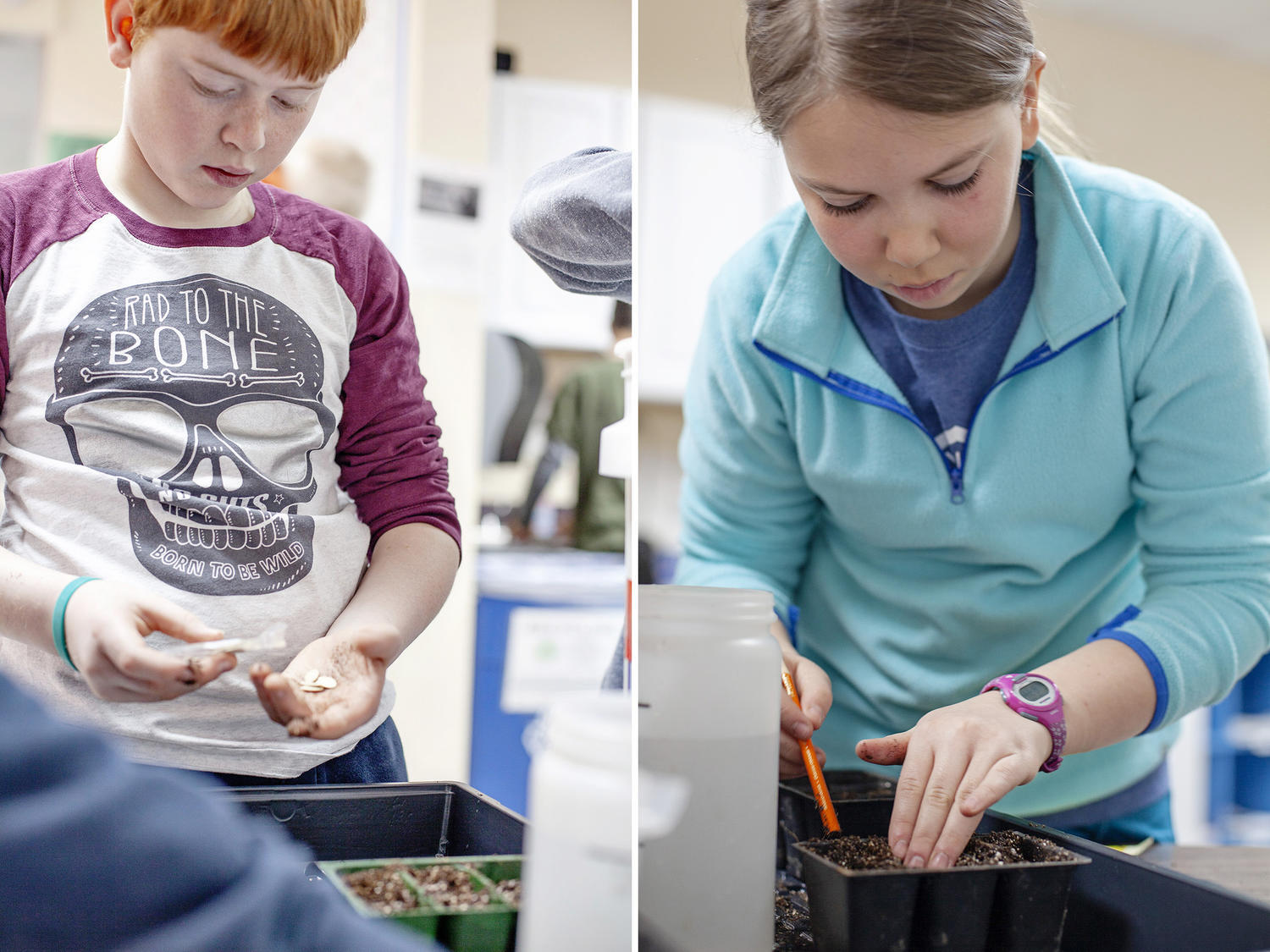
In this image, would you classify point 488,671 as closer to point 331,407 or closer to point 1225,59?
point 331,407

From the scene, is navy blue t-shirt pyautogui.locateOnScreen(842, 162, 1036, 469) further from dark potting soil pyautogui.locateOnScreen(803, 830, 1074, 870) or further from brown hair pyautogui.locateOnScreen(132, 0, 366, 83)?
brown hair pyautogui.locateOnScreen(132, 0, 366, 83)

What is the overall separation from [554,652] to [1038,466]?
316 mm

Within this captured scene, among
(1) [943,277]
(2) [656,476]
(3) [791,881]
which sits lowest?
(3) [791,881]

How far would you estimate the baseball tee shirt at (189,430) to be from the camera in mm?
408

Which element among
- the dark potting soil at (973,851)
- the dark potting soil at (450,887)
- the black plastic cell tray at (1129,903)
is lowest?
the black plastic cell tray at (1129,903)

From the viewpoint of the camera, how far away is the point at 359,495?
1.57ft

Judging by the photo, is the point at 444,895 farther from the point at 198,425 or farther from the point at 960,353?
the point at 960,353

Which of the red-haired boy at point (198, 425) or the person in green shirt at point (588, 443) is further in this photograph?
the person in green shirt at point (588, 443)

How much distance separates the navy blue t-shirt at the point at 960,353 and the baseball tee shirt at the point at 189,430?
1.10 ft

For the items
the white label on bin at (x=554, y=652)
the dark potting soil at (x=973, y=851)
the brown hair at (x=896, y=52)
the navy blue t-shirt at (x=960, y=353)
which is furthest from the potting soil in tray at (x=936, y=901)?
the brown hair at (x=896, y=52)

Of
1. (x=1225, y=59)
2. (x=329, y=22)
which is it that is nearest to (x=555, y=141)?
(x=329, y=22)

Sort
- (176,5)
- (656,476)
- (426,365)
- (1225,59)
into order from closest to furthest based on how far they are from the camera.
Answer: (176,5) < (426,365) < (656,476) < (1225,59)

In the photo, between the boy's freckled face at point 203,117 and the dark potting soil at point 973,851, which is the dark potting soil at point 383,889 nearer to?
the dark potting soil at point 973,851

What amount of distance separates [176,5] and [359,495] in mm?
220
